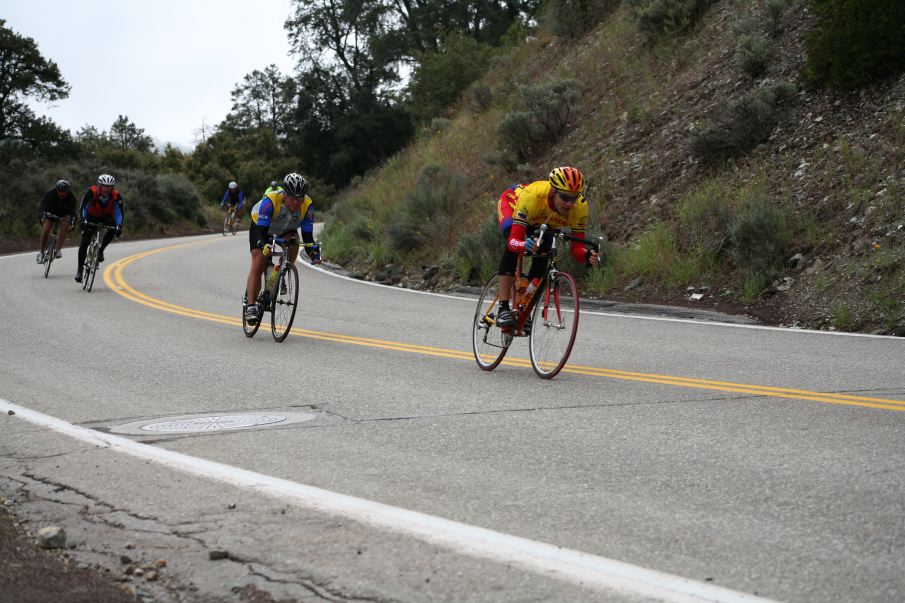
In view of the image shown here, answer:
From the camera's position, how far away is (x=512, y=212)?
1017cm

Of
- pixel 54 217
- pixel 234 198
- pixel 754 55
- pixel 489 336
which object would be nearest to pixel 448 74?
pixel 234 198

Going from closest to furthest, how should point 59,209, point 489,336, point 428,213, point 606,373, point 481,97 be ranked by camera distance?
point 606,373
point 489,336
point 59,209
point 428,213
point 481,97

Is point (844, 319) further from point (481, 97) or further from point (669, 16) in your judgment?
point (481, 97)

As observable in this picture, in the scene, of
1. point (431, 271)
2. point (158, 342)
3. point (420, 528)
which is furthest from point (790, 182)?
point (420, 528)

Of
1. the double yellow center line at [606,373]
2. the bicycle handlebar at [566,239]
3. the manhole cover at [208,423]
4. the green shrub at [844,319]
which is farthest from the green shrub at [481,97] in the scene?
the manhole cover at [208,423]

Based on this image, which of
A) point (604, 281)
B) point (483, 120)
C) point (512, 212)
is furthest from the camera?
point (483, 120)

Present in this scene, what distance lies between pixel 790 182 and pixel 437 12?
50.7 metres

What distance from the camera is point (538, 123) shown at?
2506cm

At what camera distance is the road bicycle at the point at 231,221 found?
134ft

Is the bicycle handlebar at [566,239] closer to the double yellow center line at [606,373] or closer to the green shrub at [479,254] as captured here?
the double yellow center line at [606,373]

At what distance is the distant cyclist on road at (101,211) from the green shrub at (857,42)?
12.7 metres

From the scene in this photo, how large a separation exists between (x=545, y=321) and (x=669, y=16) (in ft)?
61.8

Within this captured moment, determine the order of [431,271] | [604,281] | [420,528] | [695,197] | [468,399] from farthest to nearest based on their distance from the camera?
1. [431,271]
2. [695,197]
3. [604,281]
4. [468,399]
5. [420,528]

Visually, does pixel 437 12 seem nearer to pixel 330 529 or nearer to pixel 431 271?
pixel 431 271
